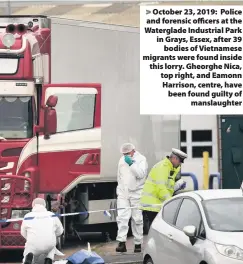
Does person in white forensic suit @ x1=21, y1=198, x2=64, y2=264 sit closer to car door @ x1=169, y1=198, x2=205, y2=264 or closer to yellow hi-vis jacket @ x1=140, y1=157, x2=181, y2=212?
car door @ x1=169, y1=198, x2=205, y2=264

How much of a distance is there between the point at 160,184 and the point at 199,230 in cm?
325

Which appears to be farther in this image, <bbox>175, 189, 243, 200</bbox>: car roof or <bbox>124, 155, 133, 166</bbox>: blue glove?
<bbox>124, 155, 133, 166</bbox>: blue glove

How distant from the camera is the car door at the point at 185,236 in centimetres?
973

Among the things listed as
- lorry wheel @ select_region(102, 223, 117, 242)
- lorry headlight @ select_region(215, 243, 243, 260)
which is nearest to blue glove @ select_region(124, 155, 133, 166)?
lorry wheel @ select_region(102, 223, 117, 242)

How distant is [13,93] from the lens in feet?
45.5

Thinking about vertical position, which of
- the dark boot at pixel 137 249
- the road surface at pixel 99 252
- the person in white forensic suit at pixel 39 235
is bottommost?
the road surface at pixel 99 252

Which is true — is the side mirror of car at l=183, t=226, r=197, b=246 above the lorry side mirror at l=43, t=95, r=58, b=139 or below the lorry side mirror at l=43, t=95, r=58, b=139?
below

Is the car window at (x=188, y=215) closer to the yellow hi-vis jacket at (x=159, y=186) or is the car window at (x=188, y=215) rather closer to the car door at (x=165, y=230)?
the car door at (x=165, y=230)

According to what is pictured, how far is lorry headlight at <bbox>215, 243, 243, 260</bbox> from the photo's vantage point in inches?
365

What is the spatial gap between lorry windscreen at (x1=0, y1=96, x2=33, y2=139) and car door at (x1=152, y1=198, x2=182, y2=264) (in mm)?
3476

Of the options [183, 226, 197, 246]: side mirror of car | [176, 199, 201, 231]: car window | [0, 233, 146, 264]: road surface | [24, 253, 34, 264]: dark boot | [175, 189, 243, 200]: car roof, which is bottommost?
[0, 233, 146, 264]: road surface

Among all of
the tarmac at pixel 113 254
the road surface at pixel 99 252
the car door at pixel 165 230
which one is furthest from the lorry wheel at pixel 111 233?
the car door at pixel 165 230

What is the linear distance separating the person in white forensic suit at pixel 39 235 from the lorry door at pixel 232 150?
10947 millimetres

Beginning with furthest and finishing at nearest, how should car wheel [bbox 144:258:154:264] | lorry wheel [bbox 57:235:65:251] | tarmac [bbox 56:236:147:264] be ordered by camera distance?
lorry wheel [bbox 57:235:65:251] → tarmac [bbox 56:236:147:264] → car wheel [bbox 144:258:154:264]
